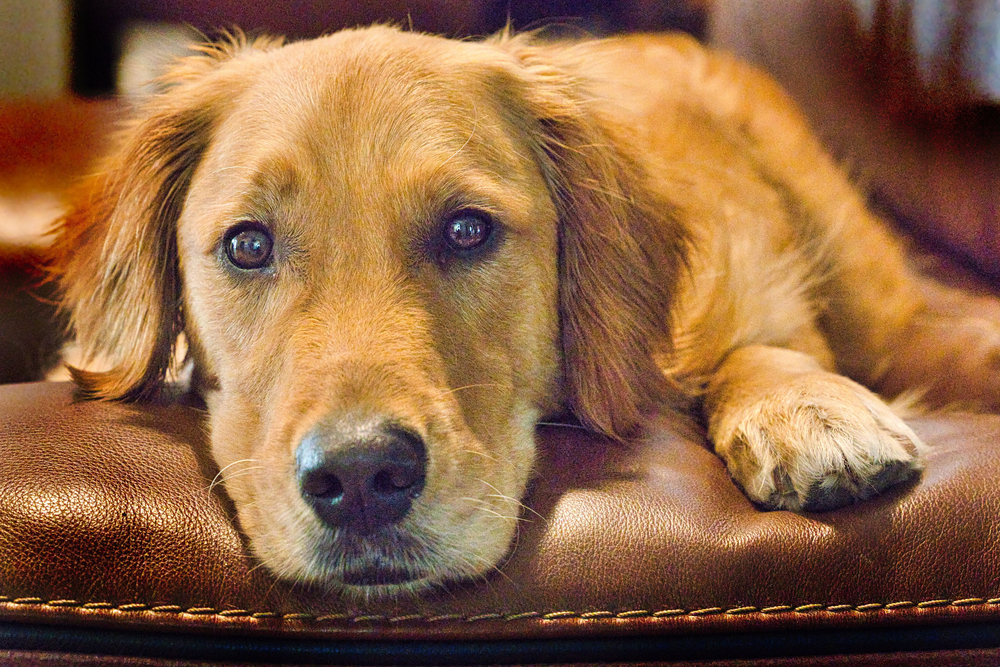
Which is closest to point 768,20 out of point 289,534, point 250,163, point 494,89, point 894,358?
point 894,358

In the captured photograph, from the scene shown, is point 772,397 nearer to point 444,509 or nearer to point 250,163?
point 444,509

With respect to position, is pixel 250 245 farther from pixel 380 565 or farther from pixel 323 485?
pixel 380 565

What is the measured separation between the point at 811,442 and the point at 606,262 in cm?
55

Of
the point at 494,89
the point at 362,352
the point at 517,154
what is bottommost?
the point at 362,352

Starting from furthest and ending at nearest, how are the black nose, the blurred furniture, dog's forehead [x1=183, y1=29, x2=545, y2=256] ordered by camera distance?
the blurred furniture
dog's forehead [x1=183, y1=29, x2=545, y2=256]
the black nose

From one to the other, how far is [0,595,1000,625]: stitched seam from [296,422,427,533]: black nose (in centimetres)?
15

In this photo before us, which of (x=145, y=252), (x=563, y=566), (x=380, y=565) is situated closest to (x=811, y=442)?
(x=563, y=566)

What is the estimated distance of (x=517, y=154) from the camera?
1.64 metres

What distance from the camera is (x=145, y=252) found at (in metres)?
1.70

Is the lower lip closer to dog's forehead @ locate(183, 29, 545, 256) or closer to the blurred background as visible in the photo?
dog's forehead @ locate(183, 29, 545, 256)

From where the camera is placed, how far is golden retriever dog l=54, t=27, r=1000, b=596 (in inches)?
47.7

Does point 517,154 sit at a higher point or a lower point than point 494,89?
lower

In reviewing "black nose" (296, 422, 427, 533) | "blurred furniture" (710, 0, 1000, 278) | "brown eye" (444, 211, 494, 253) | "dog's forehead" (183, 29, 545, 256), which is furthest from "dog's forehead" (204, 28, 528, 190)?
"blurred furniture" (710, 0, 1000, 278)

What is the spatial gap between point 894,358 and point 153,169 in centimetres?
195
